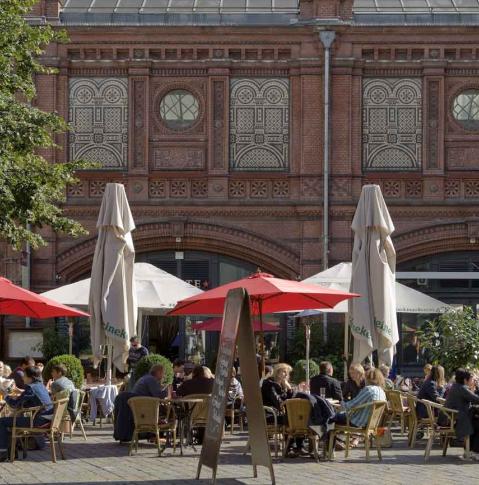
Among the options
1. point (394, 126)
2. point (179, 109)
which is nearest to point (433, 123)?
point (394, 126)

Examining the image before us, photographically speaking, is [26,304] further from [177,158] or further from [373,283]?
[177,158]

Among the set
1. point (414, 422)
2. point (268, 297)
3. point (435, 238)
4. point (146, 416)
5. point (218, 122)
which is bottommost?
point (414, 422)

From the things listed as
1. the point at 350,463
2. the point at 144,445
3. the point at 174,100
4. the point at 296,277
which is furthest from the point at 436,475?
the point at 174,100

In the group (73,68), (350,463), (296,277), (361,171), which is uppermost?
(73,68)

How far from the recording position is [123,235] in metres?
20.7

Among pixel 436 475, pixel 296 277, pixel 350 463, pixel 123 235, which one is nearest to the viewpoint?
pixel 436 475

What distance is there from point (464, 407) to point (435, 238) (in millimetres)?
15336

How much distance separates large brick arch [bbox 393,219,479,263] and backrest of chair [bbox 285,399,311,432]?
15.4 meters

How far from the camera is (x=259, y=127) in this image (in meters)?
31.5

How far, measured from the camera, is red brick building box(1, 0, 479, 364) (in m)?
31.2

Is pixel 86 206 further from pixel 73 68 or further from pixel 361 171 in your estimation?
pixel 361 171

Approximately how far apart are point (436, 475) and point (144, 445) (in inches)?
201

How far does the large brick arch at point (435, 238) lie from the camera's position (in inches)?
1223

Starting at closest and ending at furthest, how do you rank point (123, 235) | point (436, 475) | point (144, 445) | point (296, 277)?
1. point (436, 475)
2. point (144, 445)
3. point (123, 235)
4. point (296, 277)
